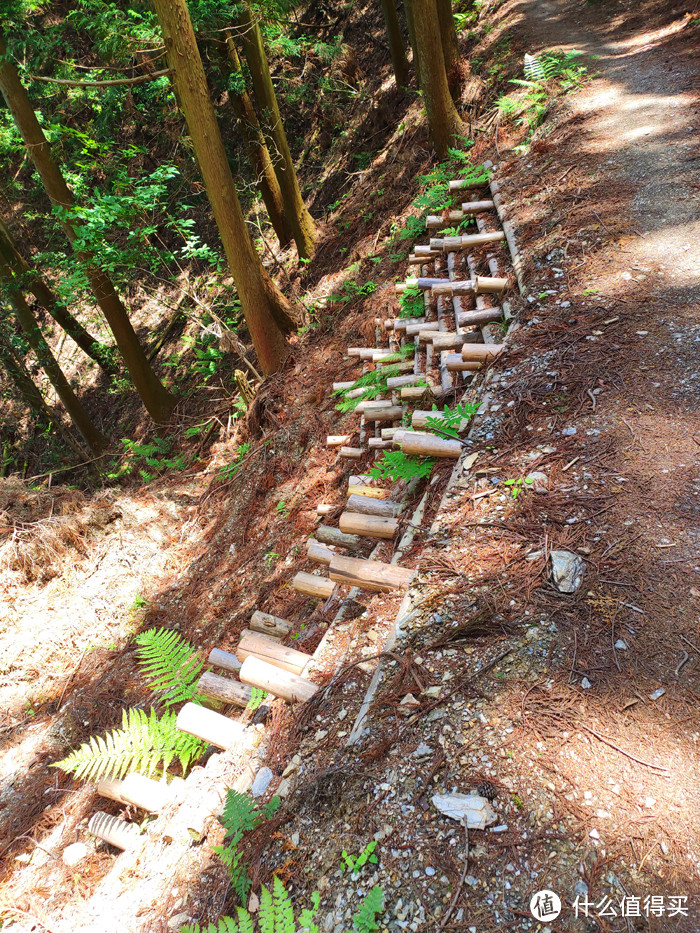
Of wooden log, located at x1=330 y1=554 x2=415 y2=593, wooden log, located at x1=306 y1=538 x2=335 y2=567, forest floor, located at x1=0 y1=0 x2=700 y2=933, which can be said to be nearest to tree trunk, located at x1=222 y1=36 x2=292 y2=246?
forest floor, located at x1=0 y1=0 x2=700 y2=933

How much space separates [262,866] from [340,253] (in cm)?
997

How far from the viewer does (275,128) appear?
957cm

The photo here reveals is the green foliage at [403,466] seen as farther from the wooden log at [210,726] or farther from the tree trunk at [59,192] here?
the tree trunk at [59,192]

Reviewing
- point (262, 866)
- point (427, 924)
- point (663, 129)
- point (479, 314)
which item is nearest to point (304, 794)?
point (262, 866)

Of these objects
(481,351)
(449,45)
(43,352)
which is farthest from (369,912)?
(449,45)

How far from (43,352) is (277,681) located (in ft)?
31.1

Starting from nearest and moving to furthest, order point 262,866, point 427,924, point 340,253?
point 427,924
point 262,866
point 340,253

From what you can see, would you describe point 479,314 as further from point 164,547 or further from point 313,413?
point 164,547

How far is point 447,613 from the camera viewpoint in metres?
3.04

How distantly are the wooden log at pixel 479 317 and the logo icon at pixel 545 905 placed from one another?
14.1ft

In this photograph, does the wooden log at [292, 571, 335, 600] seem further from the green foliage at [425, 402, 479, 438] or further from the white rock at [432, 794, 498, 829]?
the white rock at [432, 794, 498, 829]

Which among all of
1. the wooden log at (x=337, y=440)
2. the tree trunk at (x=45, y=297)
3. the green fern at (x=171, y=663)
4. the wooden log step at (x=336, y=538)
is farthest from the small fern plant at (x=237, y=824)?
the tree trunk at (x=45, y=297)

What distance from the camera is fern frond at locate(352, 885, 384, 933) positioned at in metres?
2.00

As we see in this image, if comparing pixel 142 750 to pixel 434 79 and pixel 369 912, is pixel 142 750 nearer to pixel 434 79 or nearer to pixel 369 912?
pixel 369 912
